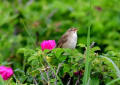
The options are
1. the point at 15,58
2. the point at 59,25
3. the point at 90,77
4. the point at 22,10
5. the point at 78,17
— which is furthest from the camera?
the point at 78,17

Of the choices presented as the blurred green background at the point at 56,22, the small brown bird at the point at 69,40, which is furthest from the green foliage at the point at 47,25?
the small brown bird at the point at 69,40

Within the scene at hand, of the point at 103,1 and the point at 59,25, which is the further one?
the point at 103,1

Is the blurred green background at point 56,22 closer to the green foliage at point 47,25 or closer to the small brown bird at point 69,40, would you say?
the green foliage at point 47,25

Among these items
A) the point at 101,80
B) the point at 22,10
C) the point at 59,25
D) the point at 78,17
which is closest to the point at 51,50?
the point at 101,80

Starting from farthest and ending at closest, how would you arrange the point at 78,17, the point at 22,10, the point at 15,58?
the point at 78,17
the point at 22,10
the point at 15,58

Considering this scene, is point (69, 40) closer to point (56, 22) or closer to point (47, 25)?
point (47, 25)

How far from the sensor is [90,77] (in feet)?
9.09

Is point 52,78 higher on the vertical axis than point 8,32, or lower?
lower

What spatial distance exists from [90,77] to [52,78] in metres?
0.29

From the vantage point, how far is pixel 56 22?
7.55 metres

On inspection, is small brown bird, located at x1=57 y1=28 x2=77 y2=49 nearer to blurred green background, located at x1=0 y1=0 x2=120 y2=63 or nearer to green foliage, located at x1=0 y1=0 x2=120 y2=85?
green foliage, located at x1=0 y1=0 x2=120 y2=85

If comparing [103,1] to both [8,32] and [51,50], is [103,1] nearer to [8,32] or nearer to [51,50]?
[8,32]

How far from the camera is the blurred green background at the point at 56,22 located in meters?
6.98

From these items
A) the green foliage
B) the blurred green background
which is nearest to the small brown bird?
the green foliage
